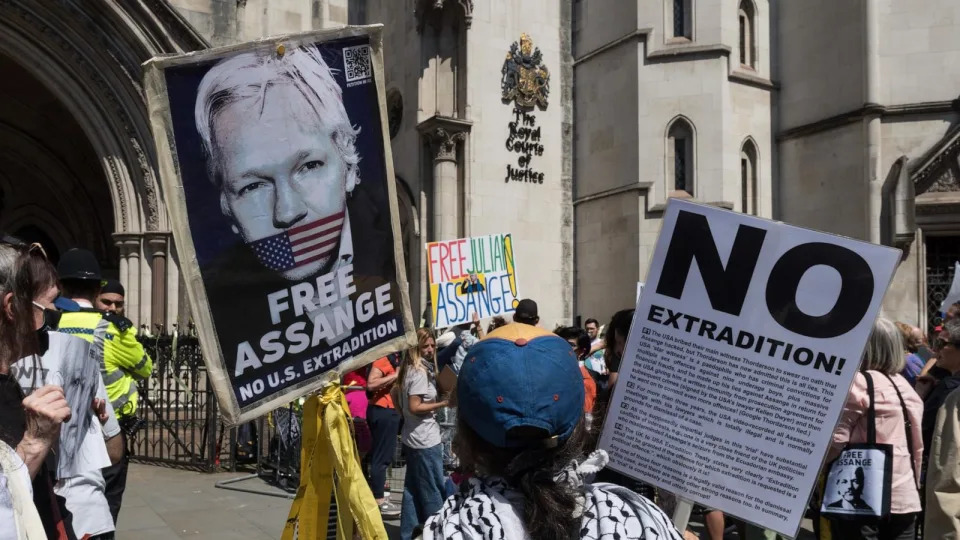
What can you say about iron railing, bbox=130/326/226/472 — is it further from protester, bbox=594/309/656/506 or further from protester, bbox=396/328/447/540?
protester, bbox=594/309/656/506

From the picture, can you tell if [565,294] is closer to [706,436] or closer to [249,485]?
[249,485]

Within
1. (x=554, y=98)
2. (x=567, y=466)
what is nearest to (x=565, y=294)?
(x=554, y=98)

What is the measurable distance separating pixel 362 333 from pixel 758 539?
10.0 feet

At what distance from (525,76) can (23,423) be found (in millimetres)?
14421

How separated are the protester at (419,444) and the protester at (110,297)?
88.4 inches

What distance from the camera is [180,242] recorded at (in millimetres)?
3035

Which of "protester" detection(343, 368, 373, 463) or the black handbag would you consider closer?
the black handbag

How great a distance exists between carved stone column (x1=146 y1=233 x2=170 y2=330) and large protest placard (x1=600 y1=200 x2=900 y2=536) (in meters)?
14.3

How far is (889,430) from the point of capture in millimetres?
3996

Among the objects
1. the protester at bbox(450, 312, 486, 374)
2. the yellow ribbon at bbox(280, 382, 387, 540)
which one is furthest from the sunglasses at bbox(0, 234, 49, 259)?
the protester at bbox(450, 312, 486, 374)

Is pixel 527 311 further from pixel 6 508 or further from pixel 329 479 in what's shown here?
pixel 6 508

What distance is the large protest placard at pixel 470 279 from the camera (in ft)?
31.9

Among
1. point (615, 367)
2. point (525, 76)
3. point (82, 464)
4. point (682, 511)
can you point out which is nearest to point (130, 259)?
point (525, 76)

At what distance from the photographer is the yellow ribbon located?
352cm
